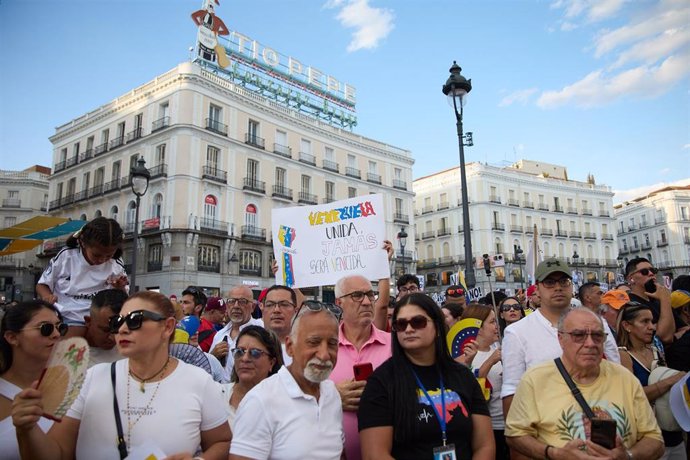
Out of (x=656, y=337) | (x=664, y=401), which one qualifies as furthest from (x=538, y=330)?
(x=656, y=337)

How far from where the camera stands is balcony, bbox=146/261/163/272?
2708 centimetres

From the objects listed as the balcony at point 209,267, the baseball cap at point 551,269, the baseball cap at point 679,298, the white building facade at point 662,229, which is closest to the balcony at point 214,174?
the balcony at point 209,267

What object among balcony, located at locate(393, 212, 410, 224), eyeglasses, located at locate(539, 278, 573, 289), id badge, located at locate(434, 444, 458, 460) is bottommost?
id badge, located at locate(434, 444, 458, 460)

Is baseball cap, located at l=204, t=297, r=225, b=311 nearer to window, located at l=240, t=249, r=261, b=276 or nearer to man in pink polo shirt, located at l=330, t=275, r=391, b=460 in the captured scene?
man in pink polo shirt, located at l=330, t=275, r=391, b=460

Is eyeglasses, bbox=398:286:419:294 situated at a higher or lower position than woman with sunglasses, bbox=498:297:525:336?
higher

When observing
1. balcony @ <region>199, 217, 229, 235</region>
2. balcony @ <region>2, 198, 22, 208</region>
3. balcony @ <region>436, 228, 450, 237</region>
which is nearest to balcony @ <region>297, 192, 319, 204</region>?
balcony @ <region>199, 217, 229, 235</region>

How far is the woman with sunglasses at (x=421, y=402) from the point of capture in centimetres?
243

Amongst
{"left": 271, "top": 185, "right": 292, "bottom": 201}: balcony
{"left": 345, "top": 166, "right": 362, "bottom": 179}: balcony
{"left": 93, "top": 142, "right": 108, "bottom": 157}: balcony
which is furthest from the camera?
{"left": 345, "top": 166, "right": 362, "bottom": 179}: balcony

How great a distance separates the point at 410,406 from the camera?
2477 mm

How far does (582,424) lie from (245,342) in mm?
2276

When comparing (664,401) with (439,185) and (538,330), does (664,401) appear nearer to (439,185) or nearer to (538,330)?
(538,330)

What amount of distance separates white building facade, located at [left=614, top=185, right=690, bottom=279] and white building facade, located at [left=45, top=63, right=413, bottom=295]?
45.7 meters

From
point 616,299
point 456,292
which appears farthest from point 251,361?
point 456,292

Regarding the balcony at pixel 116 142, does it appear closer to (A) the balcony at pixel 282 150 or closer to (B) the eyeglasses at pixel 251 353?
(A) the balcony at pixel 282 150
